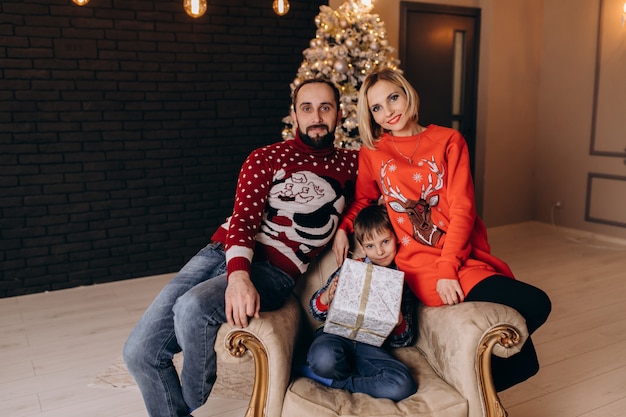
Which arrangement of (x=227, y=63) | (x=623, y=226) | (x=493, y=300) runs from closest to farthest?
1. (x=493, y=300)
2. (x=227, y=63)
3. (x=623, y=226)

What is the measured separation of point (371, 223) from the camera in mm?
1994

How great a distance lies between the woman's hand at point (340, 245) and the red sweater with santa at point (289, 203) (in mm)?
28

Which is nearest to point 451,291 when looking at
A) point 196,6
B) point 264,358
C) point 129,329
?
point 264,358

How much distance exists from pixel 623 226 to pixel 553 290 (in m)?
1.87

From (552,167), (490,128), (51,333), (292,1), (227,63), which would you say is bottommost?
(51,333)

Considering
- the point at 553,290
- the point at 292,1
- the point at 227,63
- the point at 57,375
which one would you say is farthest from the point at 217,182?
the point at 553,290

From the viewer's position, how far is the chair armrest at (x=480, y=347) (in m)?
1.67

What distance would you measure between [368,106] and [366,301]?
742 millimetres

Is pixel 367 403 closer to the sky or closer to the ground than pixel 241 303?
closer to the ground

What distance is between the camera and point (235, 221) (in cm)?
194

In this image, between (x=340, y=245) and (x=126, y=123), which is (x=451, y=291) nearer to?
(x=340, y=245)

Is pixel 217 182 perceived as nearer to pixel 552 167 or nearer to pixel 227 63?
pixel 227 63

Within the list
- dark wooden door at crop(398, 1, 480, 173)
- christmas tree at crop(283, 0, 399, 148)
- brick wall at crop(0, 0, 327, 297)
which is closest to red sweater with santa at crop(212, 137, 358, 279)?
christmas tree at crop(283, 0, 399, 148)

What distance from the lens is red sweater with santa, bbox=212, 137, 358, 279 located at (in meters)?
2.01
